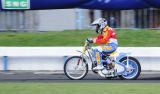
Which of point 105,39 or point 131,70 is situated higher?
point 105,39

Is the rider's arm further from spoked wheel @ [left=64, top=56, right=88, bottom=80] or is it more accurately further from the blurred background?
the blurred background

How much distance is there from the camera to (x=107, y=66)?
53.5ft

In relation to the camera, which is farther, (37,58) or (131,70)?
(37,58)

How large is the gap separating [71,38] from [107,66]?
4990mm

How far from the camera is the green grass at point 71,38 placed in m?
20.5

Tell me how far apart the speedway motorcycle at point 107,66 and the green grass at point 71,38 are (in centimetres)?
381

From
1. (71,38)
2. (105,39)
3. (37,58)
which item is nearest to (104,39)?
(105,39)

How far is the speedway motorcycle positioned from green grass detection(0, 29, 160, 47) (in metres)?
3.81
